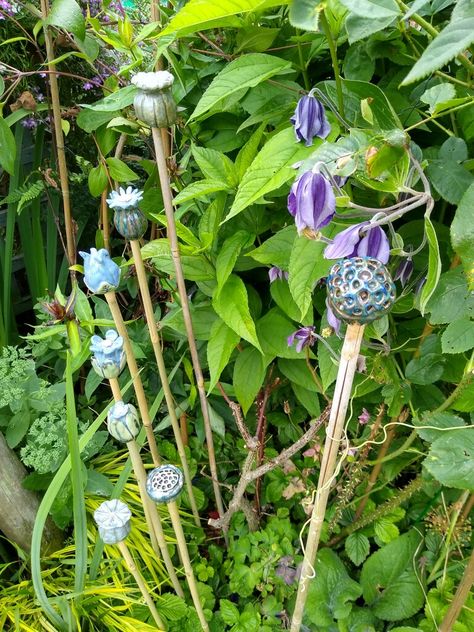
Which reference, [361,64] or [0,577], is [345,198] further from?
[0,577]

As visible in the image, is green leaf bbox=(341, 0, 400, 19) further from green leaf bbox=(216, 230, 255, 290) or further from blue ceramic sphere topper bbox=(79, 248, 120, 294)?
green leaf bbox=(216, 230, 255, 290)

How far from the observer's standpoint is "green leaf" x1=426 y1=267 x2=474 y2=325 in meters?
0.61

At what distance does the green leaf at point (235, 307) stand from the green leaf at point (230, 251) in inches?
1.2

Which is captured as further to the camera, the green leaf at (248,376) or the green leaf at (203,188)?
the green leaf at (248,376)

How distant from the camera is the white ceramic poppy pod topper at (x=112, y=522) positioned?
63 cm

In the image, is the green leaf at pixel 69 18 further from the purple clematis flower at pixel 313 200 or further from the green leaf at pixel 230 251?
the purple clematis flower at pixel 313 200

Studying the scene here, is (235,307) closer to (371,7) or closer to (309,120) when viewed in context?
(309,120)

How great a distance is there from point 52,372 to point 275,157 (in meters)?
1.05

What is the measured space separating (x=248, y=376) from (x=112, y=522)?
1.26ft

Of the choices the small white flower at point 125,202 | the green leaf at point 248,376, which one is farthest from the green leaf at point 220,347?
the small white flower at point 125,202

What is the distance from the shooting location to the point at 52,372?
141cm

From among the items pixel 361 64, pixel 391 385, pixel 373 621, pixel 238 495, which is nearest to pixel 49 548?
Result: pixel 238 495

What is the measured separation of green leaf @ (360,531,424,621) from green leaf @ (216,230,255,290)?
25.2 inches

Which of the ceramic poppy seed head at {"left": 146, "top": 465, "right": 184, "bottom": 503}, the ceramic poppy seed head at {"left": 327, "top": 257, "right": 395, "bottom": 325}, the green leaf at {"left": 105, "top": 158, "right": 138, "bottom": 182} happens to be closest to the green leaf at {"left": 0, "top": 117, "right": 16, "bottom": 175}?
the green leaf at {"left": 105, "top": 158, "right": 138, "bottom": 182}
